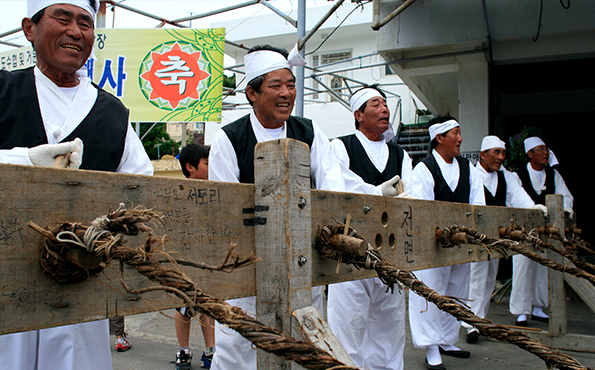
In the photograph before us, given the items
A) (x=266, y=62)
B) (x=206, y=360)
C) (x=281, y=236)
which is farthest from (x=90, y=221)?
(x=206, y=360)

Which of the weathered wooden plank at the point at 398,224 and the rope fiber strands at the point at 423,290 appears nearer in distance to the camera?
the rope fiber strands at the point at 423,290

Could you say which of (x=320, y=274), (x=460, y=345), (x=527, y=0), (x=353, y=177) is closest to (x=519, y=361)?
(x=460, y=345)

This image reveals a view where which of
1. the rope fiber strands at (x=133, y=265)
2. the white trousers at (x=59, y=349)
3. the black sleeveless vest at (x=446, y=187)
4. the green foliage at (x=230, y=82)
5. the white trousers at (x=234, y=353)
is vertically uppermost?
the green foliage at (x=230, y=82)

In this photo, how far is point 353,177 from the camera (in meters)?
3.09

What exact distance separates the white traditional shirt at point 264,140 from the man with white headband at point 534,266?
3.55 m

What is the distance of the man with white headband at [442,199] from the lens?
3.78 meters

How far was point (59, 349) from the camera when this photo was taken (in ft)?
5.32

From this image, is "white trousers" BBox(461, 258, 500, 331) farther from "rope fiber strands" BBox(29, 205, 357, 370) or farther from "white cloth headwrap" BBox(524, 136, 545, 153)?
"rope fiber strands" BBox(29, 205, 357, 370)

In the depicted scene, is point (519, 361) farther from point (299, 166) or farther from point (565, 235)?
point (299, 166)

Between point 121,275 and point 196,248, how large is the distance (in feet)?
0.67

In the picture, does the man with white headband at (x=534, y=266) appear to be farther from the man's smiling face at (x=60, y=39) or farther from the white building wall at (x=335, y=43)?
the white building wall at (x=335, y=43)

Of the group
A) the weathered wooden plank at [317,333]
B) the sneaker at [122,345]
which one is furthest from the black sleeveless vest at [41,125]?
the sneaker at [122,345]

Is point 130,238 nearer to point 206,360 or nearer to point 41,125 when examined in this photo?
point 41,125

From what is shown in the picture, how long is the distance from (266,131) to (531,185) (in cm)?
510
